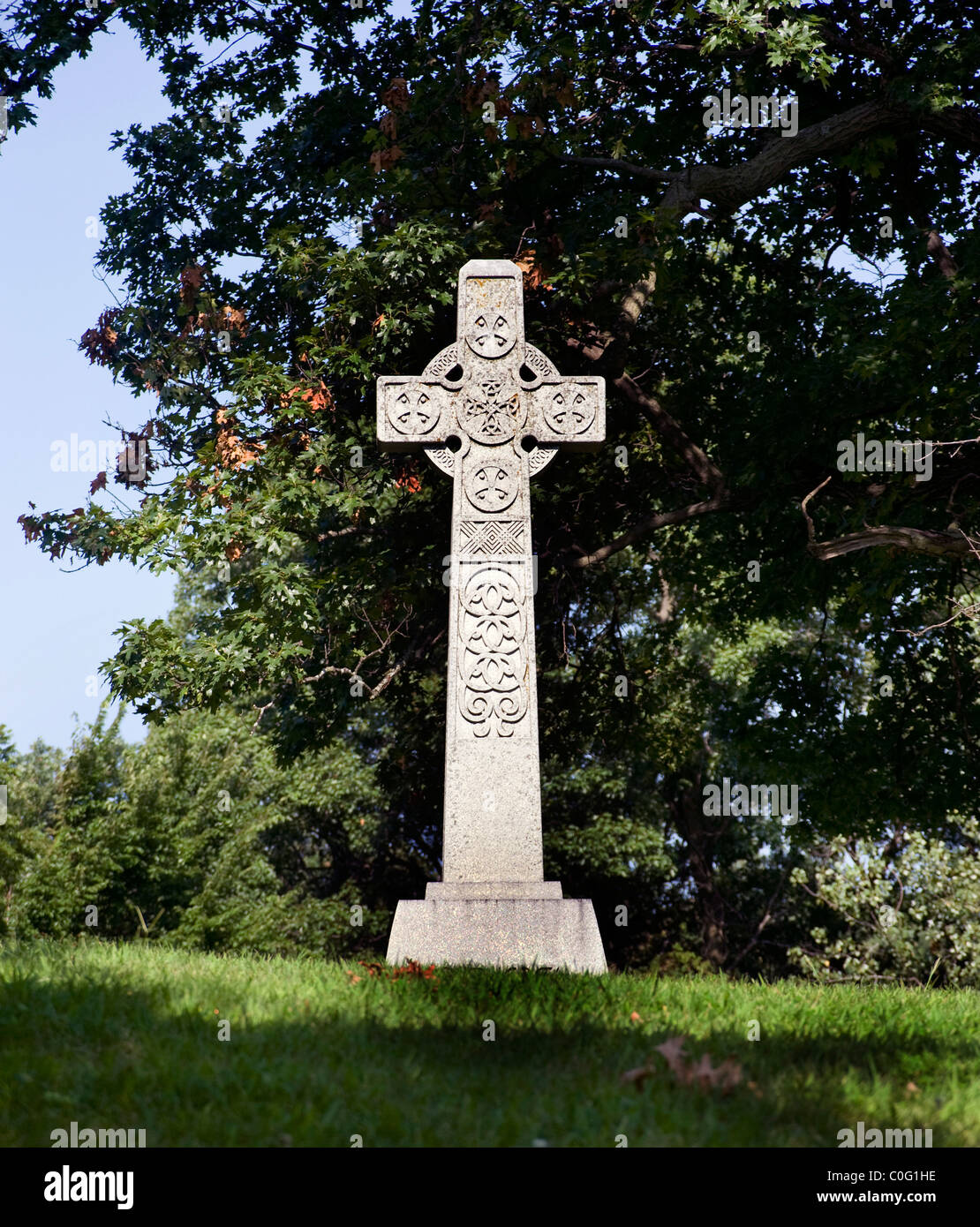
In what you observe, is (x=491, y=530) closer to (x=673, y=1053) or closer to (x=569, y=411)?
(x=569, y=411)

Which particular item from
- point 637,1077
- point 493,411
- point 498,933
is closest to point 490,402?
point 493,411

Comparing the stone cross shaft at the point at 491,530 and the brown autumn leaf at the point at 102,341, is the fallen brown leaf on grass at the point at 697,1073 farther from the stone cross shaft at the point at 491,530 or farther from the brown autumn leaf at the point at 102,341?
the brown autumn leaf at the point at 102,341

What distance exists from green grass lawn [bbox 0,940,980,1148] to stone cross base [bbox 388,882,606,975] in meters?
0.44

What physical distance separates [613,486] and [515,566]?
7158mm

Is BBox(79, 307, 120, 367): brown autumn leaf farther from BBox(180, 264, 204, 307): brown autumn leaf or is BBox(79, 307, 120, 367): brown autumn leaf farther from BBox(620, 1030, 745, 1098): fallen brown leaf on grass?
BBox(620, 1030, 745, 1098): fallen brown leaf on grass

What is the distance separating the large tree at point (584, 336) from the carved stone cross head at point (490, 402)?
11.0 ft

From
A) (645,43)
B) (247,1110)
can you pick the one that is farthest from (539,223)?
(247,1110)

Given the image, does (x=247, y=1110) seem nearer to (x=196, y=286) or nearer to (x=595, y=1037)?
(x=595, y=1037)

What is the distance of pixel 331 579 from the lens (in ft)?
41.9

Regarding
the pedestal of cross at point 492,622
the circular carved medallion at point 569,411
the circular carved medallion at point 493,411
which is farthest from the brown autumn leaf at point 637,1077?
the circular carved medallion at point 569,411

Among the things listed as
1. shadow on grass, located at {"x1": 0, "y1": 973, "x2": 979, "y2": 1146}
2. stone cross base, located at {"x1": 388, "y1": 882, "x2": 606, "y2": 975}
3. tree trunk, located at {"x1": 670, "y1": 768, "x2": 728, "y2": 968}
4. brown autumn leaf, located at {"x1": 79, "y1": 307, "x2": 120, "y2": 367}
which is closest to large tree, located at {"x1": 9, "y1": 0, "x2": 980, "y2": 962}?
brown autumn leaf, located at {"x1": 79, "y1": 307, "x2": 120, "y2": 367}

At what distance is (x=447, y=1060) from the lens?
15.7 ft

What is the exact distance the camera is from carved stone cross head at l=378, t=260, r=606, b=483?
8375mm

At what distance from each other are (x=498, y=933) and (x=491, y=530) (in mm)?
2693
